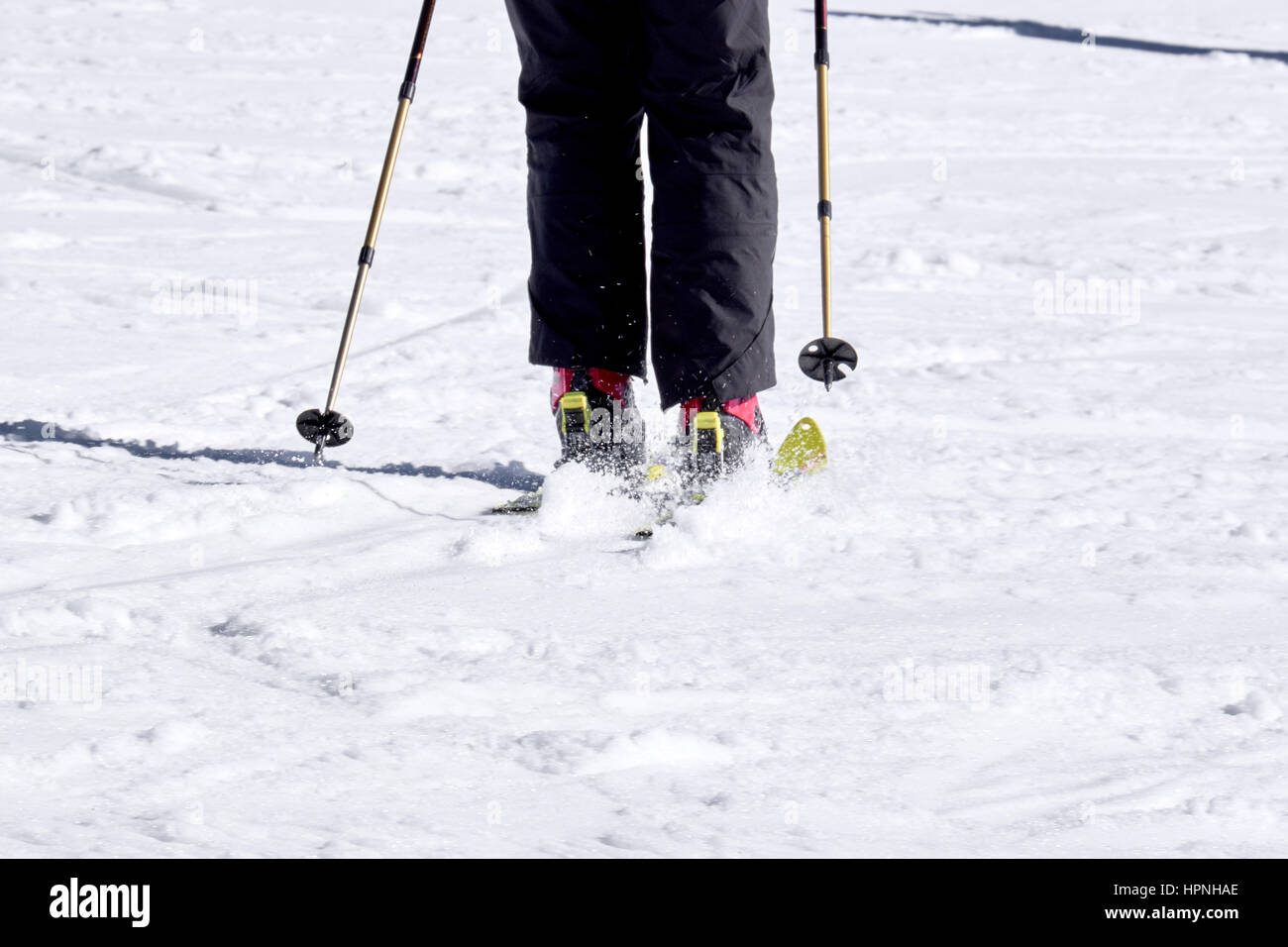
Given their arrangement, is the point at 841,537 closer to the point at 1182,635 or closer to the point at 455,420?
the point at 1182,635

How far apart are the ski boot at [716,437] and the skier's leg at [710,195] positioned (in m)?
0.03

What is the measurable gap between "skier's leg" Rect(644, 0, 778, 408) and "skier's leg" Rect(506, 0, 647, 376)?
0.06 meters

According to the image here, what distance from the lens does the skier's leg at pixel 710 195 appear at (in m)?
2.38

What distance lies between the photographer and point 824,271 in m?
2.81

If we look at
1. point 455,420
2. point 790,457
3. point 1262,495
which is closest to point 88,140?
point 455,420

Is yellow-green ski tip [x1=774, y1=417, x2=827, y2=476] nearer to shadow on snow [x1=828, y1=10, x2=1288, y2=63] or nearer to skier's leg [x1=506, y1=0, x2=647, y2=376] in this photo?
skier's leg [x1=506, y1=0, x2=647, y2=376]

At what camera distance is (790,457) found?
2654mm

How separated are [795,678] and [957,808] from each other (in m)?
0.36

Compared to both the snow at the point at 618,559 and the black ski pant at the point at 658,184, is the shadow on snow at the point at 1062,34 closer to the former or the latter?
the snow at the point at 618,559

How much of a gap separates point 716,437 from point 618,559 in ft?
1.05

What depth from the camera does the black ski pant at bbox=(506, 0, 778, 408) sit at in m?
2.40

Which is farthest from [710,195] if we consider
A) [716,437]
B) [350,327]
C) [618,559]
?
[350,327]

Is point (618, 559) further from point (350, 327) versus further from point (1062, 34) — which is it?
point (1062, 34)
